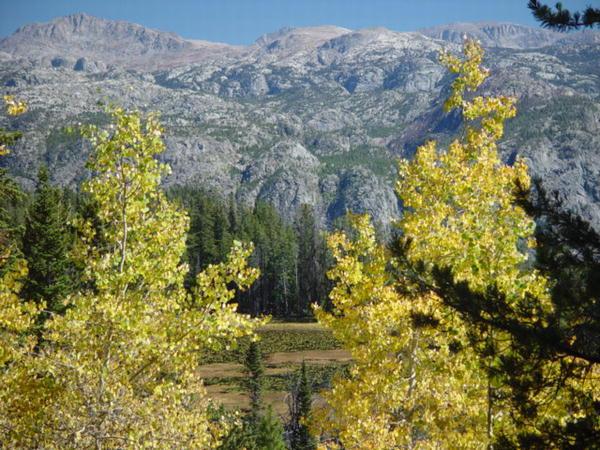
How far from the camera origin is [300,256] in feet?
389

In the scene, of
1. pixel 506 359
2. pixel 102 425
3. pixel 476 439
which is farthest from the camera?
pixel 476 439

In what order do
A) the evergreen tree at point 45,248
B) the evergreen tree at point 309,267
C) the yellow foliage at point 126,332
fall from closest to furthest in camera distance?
the yellow foliage at point 126,332 < the evergreen tree at point 45,248 < the evergreen tree at point 309,267

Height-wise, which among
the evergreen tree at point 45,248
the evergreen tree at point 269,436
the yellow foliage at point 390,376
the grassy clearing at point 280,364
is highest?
the evergreen tree at point 45,248

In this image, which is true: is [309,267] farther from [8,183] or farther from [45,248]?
[8,183]

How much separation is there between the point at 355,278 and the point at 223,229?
89.9m

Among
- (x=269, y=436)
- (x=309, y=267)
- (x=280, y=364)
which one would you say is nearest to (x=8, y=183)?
(x=269, y=436)

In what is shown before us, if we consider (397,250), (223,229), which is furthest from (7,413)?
(223,229)

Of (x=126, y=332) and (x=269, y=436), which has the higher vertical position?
(x=126, y=332)

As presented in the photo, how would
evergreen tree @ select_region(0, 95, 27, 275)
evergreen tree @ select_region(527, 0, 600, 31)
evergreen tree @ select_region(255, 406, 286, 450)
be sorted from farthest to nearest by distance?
evergreen tree @ select_region(255, 406, 286, 450)
evergreen tree @ select_region(0, 95, 27, 275)
evergreen tree @ select_region(527, 0, 600, 31)

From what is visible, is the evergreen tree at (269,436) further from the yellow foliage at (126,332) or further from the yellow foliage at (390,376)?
the yellow foliage at (126,332)

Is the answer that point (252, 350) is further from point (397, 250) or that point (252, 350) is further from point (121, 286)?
point (397, 250)

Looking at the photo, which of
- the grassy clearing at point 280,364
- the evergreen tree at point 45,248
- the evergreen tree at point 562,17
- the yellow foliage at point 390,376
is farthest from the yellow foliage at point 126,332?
the grassy clearing at point 280,364

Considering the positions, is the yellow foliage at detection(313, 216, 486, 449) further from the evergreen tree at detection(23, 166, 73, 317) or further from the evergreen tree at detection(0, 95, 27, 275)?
the evergreen tree at detection(23, 166, 73, 317)

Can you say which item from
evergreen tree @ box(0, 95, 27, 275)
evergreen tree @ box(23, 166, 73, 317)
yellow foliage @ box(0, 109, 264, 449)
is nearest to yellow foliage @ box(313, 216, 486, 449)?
yellow foliage @ box(0, 109, 264, 449)
